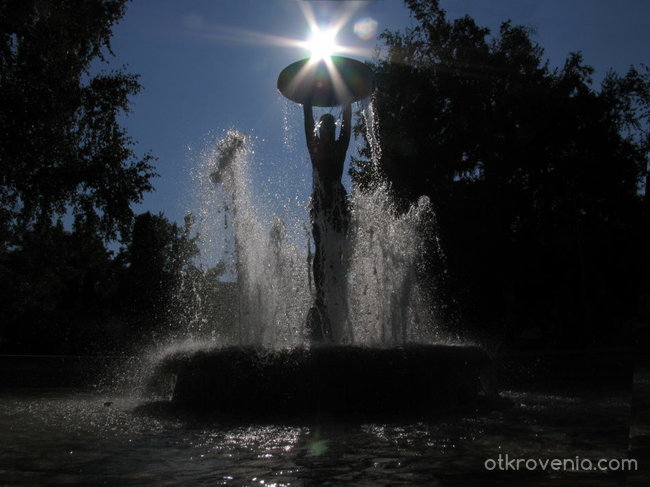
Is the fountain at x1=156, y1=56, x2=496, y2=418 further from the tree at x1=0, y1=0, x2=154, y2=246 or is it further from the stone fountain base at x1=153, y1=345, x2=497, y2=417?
the tree at x1=0, y1=0, x2=154, y2=246

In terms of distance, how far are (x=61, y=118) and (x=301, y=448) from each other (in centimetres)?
1154

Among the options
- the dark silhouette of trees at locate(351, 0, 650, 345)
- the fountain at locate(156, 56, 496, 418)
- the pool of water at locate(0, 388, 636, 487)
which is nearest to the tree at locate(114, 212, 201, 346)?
the dark silhouette of trees at locate(351, 0, 650, 345)

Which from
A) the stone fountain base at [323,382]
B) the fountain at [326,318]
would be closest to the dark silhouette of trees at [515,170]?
the fountain at [326,318]

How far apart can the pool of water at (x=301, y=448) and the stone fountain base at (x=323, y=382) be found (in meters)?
0.47

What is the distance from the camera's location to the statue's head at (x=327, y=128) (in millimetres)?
8930

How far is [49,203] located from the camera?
46.7ft

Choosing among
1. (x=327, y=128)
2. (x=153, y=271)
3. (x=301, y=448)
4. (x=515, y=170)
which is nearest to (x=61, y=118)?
(x=327, y=128)

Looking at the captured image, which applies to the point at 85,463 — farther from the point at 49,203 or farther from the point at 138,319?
the point at 138,319

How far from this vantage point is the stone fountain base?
5.89 metres

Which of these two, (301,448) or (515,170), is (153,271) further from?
(301,448)

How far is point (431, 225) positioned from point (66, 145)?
13.2 meters

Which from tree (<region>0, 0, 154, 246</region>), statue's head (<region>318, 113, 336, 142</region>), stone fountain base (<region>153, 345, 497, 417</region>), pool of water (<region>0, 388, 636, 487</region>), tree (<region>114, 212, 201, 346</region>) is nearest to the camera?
pool of water (<region>0, 388, 636, 487</region>)

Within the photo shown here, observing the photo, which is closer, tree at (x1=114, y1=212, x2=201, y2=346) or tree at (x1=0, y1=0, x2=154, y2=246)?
tree at (x1=0, y1=0, x2=154, y2=246)

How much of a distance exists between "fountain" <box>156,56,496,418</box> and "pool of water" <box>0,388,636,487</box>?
1.82 feet
